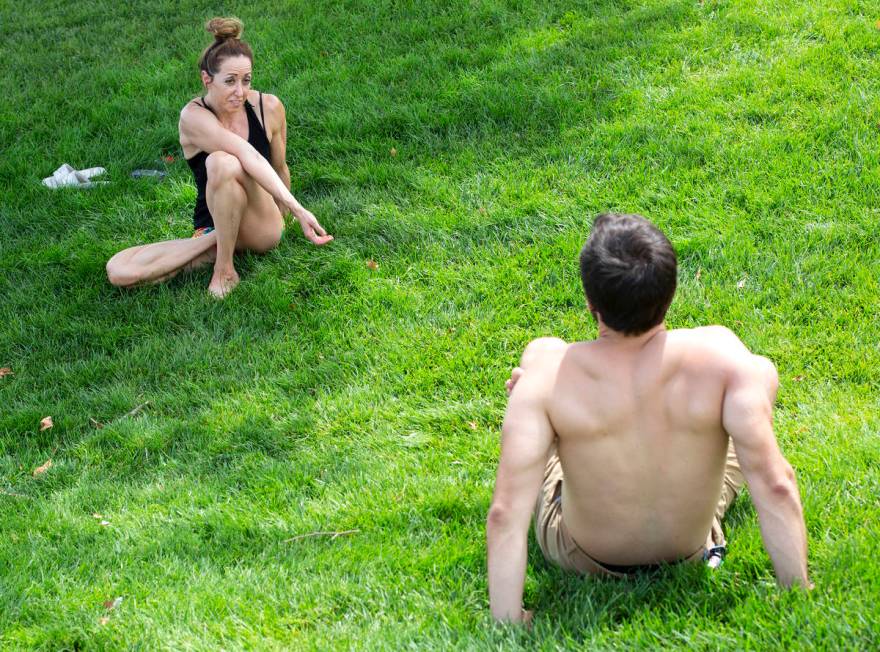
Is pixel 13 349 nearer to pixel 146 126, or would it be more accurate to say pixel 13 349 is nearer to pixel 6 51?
pixel 146 126

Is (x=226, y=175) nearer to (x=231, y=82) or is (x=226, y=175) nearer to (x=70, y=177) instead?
(x=231, y=82)

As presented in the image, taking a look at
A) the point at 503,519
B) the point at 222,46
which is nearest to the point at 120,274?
the point at 222,46

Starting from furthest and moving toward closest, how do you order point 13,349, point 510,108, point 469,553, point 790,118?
point 510,108 → point 790,118 → point 13,349 → point 469,553

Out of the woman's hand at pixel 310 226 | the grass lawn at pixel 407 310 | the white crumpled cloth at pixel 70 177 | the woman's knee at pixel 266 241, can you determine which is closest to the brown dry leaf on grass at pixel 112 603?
the grass lawn at pixel 407 310

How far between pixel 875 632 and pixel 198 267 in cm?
501

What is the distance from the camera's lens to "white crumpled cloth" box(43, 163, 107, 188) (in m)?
8.16

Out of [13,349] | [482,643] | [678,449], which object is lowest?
[13,349]

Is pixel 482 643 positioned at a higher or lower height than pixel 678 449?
lower

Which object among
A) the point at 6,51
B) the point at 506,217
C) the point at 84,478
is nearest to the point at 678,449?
the point at 84,478

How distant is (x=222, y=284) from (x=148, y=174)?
2.06 meters

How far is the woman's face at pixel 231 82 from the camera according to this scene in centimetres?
643

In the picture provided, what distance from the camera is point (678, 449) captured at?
3.17 metres

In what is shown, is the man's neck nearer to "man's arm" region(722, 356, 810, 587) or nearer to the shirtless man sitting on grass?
the shirtless man sitting on grass

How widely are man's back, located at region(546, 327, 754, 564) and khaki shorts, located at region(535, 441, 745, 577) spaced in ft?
0.92
